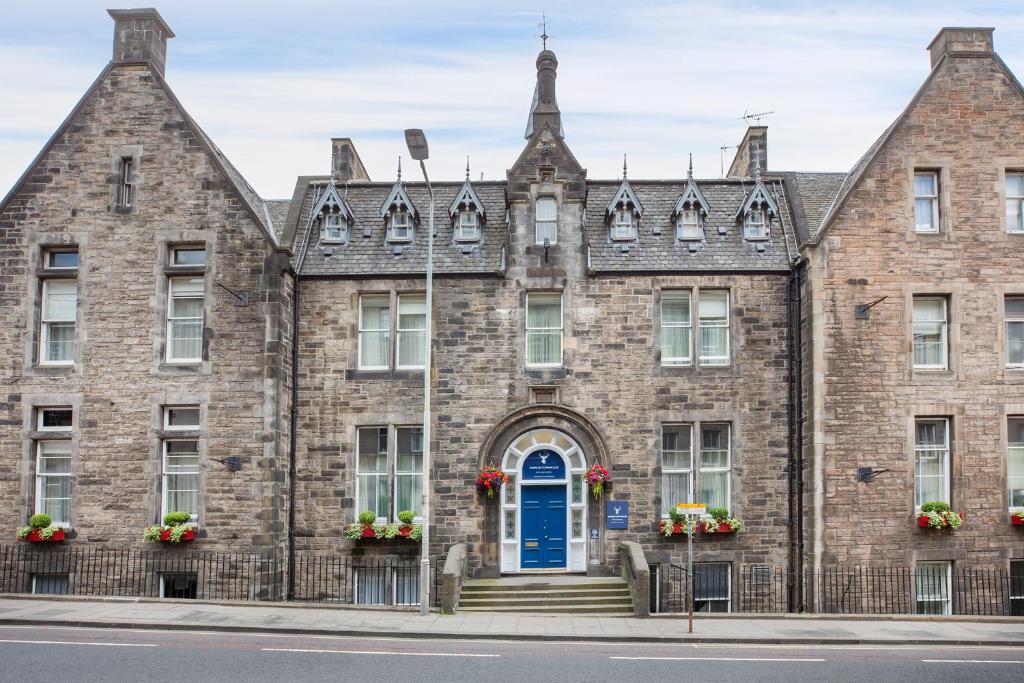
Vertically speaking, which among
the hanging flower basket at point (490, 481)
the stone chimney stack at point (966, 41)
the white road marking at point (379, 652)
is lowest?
the white road marking at point (379, 652)

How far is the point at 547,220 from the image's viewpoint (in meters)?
24.4

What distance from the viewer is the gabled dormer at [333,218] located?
24641 millimetres

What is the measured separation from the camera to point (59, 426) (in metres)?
23.0

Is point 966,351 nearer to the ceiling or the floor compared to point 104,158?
nearer to the floor

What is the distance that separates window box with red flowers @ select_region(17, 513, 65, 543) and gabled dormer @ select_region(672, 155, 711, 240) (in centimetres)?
1615

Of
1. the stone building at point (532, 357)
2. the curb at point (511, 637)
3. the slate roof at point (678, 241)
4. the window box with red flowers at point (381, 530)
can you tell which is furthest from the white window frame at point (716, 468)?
the window box with red flowers at point (381, 530)

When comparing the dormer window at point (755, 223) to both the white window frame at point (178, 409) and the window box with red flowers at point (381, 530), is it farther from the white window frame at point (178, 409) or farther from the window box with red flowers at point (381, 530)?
the white window frame at point (178, 409)

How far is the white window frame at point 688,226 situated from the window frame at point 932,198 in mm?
5044

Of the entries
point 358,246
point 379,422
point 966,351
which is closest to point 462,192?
point 358,246

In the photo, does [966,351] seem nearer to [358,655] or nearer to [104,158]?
[358,655]

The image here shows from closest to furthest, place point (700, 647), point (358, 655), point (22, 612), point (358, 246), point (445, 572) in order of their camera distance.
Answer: point (358, 655), point (700, 647), point (22, 612), point (445, 572), point (358, 246)

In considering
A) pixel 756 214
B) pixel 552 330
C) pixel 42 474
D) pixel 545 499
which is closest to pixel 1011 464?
pixel 756 214

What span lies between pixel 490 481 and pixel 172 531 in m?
7.21

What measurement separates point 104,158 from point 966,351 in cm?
2085
